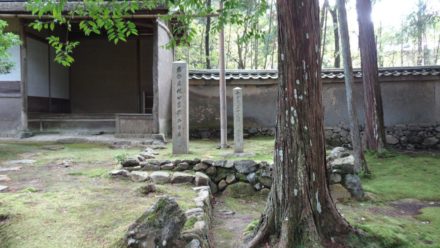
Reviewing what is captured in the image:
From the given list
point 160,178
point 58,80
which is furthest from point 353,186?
point 58,80

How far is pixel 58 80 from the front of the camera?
13.7m

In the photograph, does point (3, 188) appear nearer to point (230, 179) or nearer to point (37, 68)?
point (230, 179)

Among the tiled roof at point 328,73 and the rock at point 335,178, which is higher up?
the tiled roof at point 328,73

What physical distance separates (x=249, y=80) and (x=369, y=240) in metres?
8.97

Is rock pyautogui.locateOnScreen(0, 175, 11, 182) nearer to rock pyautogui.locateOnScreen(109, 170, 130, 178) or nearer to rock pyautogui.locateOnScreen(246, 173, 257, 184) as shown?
rock pyautogui.locateOnScreen(109, 170, 130, 178)

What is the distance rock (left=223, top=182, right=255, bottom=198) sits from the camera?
21.3ft

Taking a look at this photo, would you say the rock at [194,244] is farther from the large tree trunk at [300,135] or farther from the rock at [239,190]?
the rock at [239,190]

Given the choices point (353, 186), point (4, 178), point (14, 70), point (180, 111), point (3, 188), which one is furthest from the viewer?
point (14, 70)

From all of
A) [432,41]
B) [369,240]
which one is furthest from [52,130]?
[432,41]

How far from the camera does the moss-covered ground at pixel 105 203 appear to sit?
348cm

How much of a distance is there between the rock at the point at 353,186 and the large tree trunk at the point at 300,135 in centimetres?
277

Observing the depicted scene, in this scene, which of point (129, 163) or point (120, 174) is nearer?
point (120, 174)

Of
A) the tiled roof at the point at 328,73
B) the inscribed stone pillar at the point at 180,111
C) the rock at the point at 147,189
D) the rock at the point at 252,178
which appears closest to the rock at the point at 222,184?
the rock at the point at 252,178

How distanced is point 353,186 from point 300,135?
126 inches
